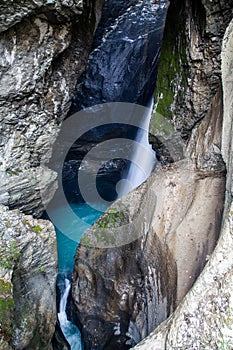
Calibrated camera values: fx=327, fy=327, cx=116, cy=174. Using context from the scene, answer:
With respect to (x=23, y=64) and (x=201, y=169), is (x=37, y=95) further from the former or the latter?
(x=201, y=169)

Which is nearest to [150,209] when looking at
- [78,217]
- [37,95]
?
[37,95]

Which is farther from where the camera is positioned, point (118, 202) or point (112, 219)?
point (118, 202)

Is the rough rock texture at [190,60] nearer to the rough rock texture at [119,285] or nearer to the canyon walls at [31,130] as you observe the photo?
the canyon walls at [31,130]

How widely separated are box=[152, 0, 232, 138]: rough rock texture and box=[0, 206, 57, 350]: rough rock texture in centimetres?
315

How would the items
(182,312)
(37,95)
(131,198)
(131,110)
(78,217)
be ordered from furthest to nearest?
(78,217)
(131,110)
(131,198)
(37,95)
(182,312)

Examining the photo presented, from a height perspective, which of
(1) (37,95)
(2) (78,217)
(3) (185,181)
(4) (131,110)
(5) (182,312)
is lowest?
(2) (78,217)

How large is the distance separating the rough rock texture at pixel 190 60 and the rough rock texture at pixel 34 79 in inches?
57.9

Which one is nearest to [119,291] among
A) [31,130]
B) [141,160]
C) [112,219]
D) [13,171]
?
[112,219]

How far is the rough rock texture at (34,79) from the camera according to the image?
456 cm

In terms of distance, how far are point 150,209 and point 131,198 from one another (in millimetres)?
861

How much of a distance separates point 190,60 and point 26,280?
4511mm

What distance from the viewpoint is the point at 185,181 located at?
5477 mm

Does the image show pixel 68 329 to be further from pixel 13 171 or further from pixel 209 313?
pixel 209 313

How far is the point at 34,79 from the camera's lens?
5.12 meters
